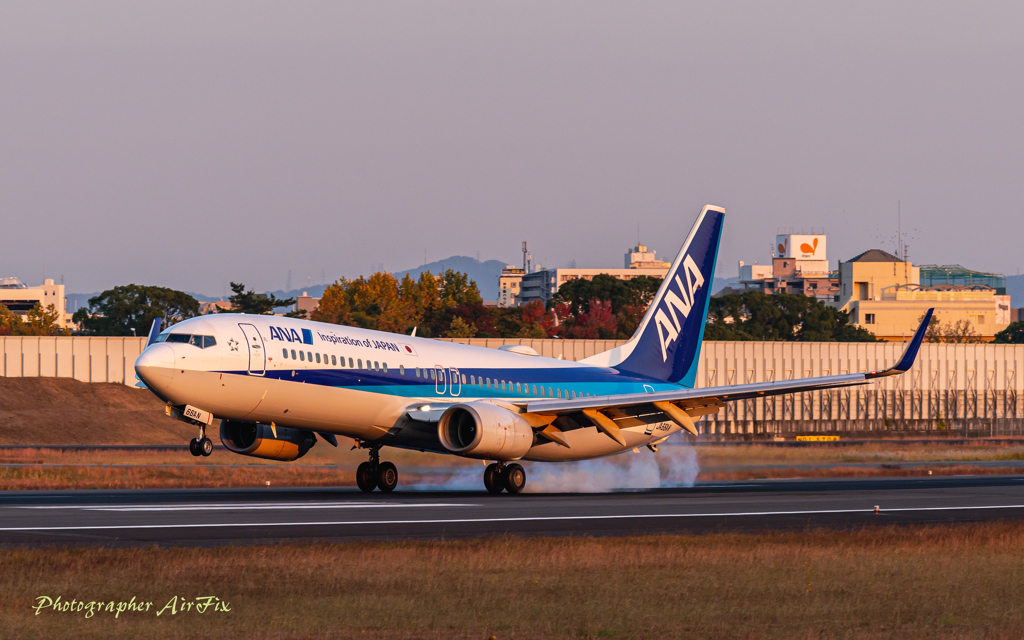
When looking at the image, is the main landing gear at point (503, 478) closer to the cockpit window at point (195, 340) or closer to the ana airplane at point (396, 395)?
the ana airplane at point (396, 395)

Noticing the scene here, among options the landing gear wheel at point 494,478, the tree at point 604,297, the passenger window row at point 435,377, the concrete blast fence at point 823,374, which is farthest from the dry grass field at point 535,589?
the tree at point 604,297

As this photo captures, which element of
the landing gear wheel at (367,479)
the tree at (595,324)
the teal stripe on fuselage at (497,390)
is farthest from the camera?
the tree at (595,324)

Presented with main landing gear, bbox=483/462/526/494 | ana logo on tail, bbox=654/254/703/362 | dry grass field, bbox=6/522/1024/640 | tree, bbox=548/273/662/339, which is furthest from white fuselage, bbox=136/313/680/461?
tree, bbox=548/273/662/339

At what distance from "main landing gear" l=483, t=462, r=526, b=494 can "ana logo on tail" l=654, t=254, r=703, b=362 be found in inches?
433

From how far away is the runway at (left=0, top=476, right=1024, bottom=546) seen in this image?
24.2 m

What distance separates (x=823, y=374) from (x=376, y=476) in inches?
3242

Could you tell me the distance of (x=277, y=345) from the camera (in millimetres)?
34156

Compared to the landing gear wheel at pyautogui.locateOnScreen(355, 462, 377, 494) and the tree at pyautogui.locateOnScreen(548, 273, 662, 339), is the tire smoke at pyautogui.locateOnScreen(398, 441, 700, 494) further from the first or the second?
the tree at pyautogui.locateOnScreen(548, 273, 662, 339)

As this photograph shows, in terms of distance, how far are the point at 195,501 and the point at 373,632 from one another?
2042 cm

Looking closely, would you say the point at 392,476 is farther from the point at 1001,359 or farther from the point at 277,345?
the point at 1001,359

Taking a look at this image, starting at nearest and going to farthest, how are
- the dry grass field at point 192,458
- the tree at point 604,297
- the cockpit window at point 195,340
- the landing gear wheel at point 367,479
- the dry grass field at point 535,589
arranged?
the dry grass field at point 535,589 → the cockpit window at point 195,340 → the landing gear wheel at point 367,479 → the dry grass field at point 192,458 → the tree at point 604,297

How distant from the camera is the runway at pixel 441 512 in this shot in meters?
24.2

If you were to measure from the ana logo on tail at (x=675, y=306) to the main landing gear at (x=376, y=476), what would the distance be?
44.3 ft

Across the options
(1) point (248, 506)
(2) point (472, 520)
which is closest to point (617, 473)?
(1) point (248, 506)
